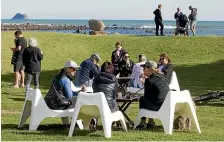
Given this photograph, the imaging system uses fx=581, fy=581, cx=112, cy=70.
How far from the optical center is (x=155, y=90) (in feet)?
34.7

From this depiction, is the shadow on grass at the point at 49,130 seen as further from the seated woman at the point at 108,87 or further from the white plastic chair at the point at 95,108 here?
the seated woman at the point at 108,87

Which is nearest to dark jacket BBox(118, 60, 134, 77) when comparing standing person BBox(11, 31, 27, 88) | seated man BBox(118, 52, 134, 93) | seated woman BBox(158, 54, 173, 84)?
seated man BBox(118, 52, 134, 93)

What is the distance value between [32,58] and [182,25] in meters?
17.3

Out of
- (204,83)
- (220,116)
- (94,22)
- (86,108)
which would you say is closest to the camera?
(86,108)

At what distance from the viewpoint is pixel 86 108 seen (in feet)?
32.5

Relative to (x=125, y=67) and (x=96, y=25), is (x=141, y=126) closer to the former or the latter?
(x=125, y=67)

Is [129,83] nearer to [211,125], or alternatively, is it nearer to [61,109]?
[211,125]

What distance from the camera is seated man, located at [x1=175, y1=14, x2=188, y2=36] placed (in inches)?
1247

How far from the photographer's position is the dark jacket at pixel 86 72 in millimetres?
13898

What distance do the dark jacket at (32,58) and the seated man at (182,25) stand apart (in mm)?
16402

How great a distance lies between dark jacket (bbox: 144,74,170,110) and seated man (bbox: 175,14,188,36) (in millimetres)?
21282

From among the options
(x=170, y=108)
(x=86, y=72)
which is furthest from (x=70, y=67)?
(x=86, y=72)

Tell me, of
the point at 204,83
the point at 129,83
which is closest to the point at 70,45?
the point at 204,83

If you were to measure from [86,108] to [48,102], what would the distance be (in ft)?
3.48
